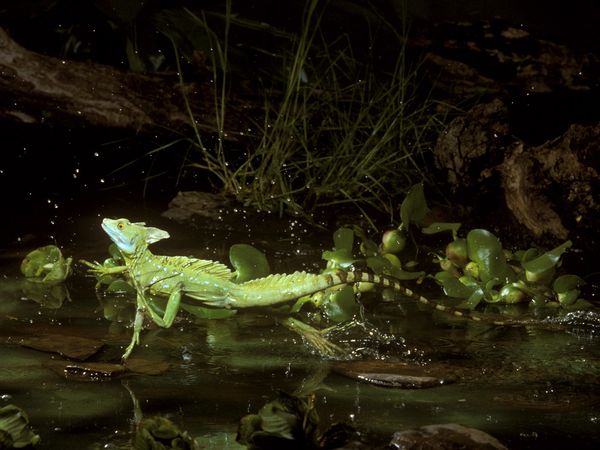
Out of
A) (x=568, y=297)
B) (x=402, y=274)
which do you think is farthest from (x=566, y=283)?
(x=402, y=274)

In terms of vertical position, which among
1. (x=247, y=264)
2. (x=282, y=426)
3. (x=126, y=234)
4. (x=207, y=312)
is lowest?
(x=207, y=312)

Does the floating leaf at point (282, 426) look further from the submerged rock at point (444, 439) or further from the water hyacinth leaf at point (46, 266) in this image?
the water hyacinth leaf at point (46, 266)

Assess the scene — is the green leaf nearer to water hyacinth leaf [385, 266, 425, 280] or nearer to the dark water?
water hyacinth leaf [385, 266, 425, 280]

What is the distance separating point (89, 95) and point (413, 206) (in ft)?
8.60

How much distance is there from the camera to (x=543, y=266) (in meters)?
4.43

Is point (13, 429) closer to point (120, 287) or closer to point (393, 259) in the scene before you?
point (120, 287)

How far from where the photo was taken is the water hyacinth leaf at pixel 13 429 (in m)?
2.34

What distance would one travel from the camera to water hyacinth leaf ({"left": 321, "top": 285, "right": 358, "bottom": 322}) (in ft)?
13.1

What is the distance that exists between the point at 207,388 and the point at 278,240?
2.55 metres

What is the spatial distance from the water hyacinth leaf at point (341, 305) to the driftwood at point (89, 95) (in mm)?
2685

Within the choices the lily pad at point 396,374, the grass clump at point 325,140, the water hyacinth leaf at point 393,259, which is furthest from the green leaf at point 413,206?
the lily pad at point 396,374

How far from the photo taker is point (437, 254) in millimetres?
5047

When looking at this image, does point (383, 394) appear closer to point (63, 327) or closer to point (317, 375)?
point (317, 375)

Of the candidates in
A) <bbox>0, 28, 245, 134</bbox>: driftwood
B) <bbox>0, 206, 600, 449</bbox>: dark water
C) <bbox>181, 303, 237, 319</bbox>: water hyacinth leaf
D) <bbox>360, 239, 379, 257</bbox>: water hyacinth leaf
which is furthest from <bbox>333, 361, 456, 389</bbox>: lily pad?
<bbox>0, 28, 245, 134</bbox>: driftwood
